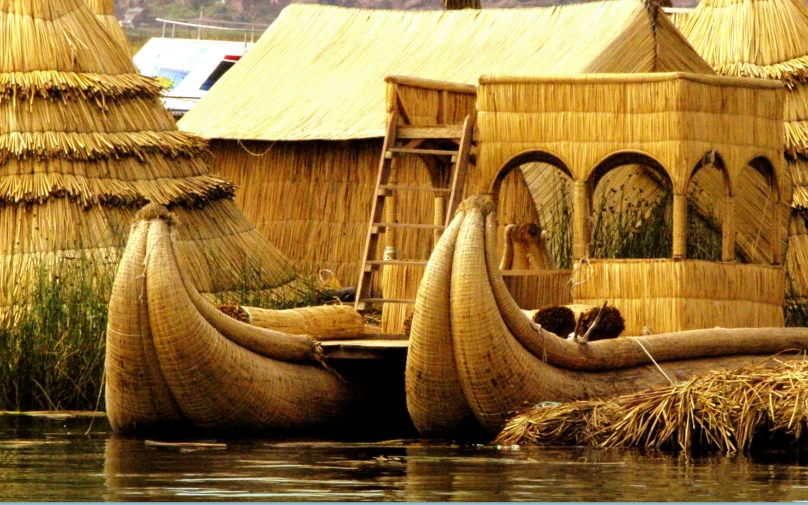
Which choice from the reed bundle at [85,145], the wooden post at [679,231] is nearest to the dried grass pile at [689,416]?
the wooden post at [679,231]

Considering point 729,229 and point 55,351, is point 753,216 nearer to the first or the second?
point 729,229

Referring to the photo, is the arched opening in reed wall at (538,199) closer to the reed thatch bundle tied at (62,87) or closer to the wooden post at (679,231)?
the wooden post at (679,231)

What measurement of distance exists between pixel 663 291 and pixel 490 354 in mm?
2102

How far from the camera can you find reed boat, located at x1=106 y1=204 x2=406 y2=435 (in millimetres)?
10352

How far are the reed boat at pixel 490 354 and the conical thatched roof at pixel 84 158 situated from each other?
413cm

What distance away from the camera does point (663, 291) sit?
1209cm

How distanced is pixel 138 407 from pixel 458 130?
3208mm

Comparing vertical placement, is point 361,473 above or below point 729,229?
below

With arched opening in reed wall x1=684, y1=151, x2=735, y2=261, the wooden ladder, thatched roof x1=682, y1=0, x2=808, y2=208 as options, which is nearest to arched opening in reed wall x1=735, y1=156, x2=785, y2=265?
arched opening in reed wall x1=684, y1=151, x2=735, y2=261

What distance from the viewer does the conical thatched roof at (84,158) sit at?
14.6 meters

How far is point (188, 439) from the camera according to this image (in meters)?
11.1

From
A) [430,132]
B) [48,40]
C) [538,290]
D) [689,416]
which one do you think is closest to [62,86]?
[48,40]

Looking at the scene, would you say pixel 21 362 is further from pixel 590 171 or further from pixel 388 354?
pixel 590 171

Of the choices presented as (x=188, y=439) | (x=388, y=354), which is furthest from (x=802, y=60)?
(x=188, y=439)
